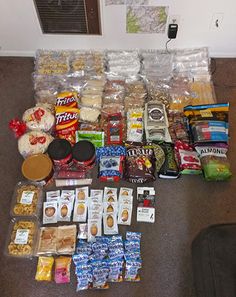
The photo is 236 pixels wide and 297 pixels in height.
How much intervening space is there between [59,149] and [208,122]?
2.61 feet

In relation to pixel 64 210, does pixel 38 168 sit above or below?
above

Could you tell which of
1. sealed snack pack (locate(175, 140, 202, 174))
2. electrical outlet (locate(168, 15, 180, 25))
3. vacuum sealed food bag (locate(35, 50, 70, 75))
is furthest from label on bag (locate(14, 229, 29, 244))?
electrical outlet (locate(168, 15, 180, 25))

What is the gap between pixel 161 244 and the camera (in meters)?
1.50

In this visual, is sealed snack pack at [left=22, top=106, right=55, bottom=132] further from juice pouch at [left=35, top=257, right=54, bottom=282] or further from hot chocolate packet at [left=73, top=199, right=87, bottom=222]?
juice pouch at [left=35, top=257, right=54, bottom=282]

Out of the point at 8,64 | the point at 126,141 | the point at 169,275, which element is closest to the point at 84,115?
the point at 126,141

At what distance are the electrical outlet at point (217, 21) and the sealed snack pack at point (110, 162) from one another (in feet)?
2.99

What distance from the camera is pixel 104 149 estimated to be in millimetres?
1661

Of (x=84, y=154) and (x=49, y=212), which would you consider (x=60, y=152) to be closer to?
(x=84, y=154)

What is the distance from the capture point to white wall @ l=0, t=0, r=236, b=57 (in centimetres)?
174

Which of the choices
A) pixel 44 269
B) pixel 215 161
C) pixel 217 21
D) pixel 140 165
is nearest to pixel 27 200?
pixel 44 269

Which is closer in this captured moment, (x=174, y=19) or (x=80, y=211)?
(x=80, y=211)

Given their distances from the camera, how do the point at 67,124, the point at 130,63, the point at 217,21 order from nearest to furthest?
the point at 67,124 → the point at 217,21 → the point at 130,63

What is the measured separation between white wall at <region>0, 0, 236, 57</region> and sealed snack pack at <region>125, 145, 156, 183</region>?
73 centimetres

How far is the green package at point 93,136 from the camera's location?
1.70 m
